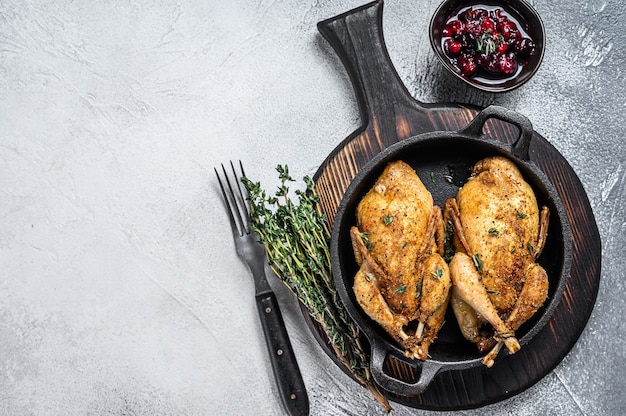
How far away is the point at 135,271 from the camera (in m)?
2.69

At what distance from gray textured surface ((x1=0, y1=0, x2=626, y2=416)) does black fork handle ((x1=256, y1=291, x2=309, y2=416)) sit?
6 cm

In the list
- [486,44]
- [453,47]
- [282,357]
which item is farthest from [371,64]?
[282,357]

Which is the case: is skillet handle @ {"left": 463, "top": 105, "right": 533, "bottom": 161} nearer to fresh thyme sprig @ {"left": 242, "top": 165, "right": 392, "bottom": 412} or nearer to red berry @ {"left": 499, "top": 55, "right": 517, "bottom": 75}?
red berry @ {"left": 499, "top": 55, "right": 517, "bottom": 75}

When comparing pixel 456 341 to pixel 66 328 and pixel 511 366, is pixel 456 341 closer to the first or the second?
pixel 511 366

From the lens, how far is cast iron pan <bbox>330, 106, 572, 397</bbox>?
7.30 feet

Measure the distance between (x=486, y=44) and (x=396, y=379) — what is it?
1216mm

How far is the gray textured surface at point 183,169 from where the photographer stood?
2664mm

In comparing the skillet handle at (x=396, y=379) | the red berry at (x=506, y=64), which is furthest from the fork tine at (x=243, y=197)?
the red berry at (x=506, y=64)

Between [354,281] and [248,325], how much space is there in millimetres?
575

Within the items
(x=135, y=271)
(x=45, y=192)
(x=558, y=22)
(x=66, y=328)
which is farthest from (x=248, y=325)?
(x=558, y=22)

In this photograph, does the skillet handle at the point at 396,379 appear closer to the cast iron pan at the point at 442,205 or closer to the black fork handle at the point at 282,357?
the cast iron pan at the point at 442,205

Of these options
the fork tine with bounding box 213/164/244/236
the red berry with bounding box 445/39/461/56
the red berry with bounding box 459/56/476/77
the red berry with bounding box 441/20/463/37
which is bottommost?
the fork tine with bounding box 213/164/244/236

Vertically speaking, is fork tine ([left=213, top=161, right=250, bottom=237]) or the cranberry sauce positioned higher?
the cranberry sauce

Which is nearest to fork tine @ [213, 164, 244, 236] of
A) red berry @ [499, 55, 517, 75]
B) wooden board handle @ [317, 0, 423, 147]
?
wooden board handle @ [317, 0, 423, 147]
